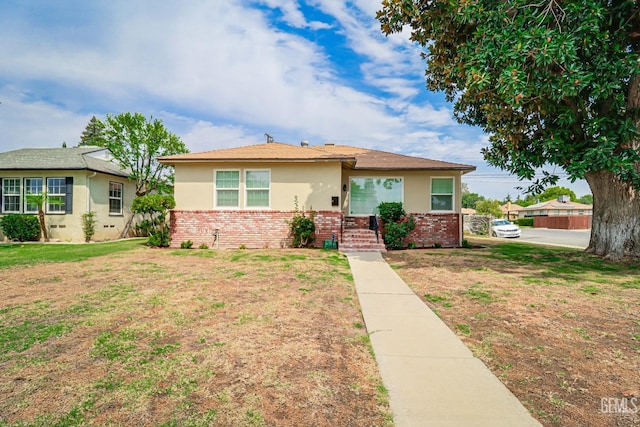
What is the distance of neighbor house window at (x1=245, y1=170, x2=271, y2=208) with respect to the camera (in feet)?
42.0

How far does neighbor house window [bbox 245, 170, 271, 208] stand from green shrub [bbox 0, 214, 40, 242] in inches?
448

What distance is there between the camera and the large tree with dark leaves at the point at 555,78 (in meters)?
6.87

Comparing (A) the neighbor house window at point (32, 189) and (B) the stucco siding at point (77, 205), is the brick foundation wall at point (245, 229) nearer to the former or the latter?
(B) the stucco siding at point (77, 205)

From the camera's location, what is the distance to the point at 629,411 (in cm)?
240

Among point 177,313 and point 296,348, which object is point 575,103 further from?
point 177,313

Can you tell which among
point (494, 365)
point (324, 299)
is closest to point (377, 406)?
point (494, 365)

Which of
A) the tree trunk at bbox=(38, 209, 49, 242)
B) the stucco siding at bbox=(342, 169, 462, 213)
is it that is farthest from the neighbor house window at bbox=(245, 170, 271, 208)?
the tree trunk at bbox=(38, 209, 49, 242)

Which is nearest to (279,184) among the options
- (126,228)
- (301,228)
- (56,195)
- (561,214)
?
(301,228)

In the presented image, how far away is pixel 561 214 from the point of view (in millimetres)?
51031

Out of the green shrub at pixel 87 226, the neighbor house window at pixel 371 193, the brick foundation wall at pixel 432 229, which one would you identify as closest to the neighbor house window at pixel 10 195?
the green shrub at pixel 87 226

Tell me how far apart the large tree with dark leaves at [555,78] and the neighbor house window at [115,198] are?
54.6 feet

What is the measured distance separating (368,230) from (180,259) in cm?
728

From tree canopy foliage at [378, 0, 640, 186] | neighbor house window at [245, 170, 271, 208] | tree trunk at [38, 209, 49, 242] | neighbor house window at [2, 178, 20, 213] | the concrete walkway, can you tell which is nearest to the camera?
the concrete walkway

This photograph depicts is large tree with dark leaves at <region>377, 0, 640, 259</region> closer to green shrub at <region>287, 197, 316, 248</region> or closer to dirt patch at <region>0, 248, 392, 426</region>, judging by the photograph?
dirt patch at <region>0, 248, 392, 426</region>
